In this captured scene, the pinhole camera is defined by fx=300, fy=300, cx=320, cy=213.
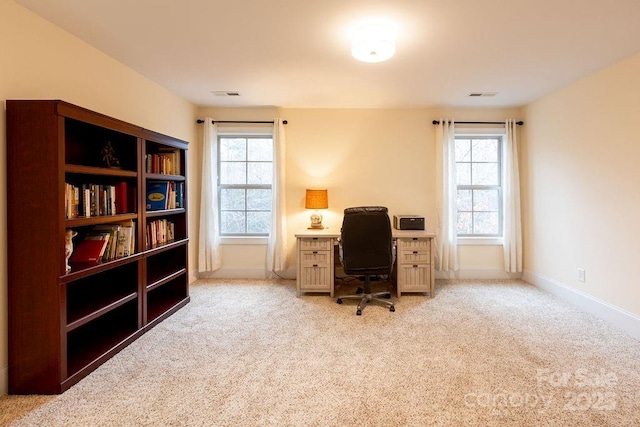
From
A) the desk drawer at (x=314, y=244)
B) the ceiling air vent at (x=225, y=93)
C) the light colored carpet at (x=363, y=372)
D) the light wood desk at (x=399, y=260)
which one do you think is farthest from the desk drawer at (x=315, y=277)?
the ceiling air vent at (x=225, y=93)

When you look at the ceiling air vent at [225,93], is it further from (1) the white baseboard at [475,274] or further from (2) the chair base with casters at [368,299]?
(1) the white baseboard at [475,274]

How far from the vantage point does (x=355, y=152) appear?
4.12 metres

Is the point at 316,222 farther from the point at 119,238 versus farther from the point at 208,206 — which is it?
the point at 119,238

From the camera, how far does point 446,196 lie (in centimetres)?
400

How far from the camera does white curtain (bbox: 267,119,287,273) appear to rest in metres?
4.01

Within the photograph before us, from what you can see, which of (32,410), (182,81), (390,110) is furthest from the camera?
(390,110)

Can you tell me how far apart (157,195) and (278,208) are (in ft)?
4.94

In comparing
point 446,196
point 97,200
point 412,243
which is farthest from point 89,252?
point 446,196

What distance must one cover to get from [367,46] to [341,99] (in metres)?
1.60

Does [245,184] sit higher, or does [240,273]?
[245,184]

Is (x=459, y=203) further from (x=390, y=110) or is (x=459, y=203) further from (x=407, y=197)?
(x=390, y=110)

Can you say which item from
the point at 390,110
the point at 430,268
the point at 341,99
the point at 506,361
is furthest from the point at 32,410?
the point at 390,110

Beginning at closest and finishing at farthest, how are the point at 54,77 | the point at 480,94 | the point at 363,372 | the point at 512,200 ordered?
1. the point at 363,372
2. the point at 54,77
3. the point at 480,94
4. the point at 512,200

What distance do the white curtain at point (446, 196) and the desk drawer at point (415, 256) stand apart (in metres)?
0.70
